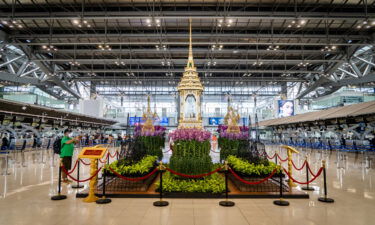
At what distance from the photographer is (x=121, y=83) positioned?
38.3 meters

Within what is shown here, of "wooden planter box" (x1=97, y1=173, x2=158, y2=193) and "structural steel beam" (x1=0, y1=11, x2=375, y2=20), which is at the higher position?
"structural steel beam" (x1=0, y1=11, x2=375, y2=20)

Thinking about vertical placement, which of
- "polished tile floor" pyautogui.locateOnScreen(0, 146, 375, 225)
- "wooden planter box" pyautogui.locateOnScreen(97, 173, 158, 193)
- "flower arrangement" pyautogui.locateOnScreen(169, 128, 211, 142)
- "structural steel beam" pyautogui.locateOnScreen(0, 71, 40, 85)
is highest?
"structural steel beam" pyautogui.locateOnScreen(0, 71, 40, 85)

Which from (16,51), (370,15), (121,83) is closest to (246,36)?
(370,15)

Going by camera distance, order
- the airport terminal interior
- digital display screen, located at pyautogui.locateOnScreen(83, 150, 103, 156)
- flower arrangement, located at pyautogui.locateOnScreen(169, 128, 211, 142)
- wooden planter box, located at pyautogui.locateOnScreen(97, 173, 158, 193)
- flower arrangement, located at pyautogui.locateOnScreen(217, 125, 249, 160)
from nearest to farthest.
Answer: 1. the airport terminal interior
2. digital display screen, located at pyautogui.locateOnScreen(83, 150, 103, 156)
3. wooden planter box, located at pyautogui.locateOnScreen(97, 173, 158, 193)
4. flower arrangement, located at pyautogui.locateOnScreen(169, 128, 211, 142)
5. flower arrangement, located at pyautogui.locateOnScreen(217, 125, 249, 160)

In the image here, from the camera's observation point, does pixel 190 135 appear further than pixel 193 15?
No

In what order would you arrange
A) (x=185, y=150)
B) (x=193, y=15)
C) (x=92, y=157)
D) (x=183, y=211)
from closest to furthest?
(x=183, y=211)
(x=92, y=157)
(x=185, y=150)
(x=193, y=15)

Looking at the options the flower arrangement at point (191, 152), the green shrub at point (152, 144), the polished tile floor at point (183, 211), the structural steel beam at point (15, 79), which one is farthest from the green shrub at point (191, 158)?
the structural steel beam at point (15, 79)

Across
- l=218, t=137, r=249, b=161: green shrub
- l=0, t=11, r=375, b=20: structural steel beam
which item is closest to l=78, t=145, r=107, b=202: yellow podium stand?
l=218, t=137, r=249, b=161: green shrub

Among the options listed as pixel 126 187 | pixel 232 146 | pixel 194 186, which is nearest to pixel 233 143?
pixel 232 146

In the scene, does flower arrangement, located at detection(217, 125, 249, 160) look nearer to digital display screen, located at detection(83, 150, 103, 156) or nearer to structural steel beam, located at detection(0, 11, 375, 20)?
digital display screen, located at detection(83, 150, 103, 156)

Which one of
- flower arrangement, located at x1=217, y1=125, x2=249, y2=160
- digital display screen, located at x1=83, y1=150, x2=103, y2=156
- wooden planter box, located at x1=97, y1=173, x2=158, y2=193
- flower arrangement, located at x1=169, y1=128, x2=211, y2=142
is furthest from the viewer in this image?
flower arrangement, located at x1=217, y1=125, x2=249, y2=160

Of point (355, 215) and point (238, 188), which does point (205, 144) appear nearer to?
point (238, 188)

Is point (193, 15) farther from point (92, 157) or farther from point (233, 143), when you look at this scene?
point (92, 157)

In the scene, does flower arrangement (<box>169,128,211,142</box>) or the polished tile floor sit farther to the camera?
flower arrangement (<box>169,128,211,142</box>)
